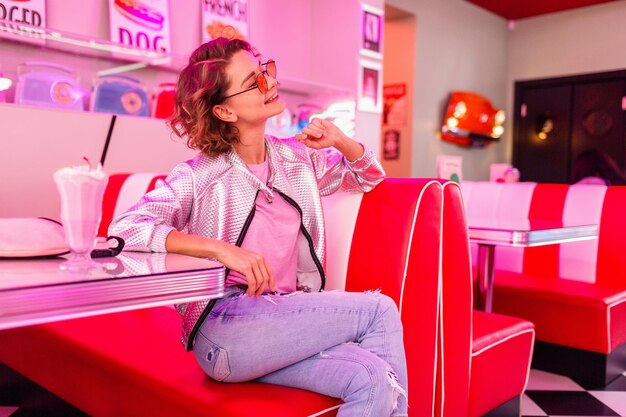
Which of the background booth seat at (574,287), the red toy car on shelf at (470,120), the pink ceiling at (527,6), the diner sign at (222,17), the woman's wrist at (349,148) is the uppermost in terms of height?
the pink ceiling at (527,6)

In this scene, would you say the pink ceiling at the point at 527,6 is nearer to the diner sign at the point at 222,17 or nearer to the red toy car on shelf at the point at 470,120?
the red toy car on shelf at the point at 470,120

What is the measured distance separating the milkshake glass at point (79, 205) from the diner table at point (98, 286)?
0.16 feet

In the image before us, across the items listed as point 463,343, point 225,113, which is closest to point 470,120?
point 463,343

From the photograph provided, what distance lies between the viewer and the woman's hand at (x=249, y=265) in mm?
1153

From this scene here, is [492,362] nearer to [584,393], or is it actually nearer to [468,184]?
[584,393]

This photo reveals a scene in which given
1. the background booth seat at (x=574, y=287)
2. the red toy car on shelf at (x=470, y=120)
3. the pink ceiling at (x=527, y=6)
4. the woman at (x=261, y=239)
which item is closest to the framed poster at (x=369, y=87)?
the background booth seat at (x=574, y=287)

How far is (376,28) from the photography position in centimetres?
483

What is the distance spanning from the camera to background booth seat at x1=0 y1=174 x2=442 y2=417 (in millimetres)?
1345

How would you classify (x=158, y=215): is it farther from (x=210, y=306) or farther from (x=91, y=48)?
(x=91, y=48)

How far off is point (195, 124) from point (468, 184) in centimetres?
247

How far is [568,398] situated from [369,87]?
9.59ft

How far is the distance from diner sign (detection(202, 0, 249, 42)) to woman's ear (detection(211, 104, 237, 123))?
259 centimetres

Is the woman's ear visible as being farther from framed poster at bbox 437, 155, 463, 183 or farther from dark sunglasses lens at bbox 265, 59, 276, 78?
framed poster at bbox 437, 155, 463, 183

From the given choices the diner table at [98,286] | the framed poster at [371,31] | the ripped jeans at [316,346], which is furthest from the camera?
the framed poster at [371,31]
